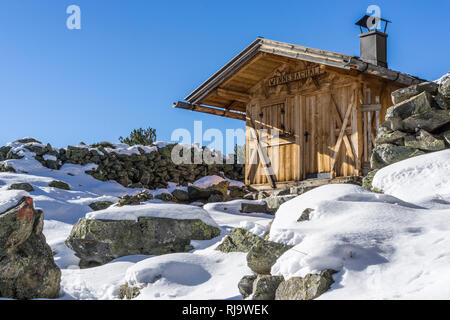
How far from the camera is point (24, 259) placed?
5.33 meters

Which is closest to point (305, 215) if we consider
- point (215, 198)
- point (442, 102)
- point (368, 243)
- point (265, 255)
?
point (265, 255)

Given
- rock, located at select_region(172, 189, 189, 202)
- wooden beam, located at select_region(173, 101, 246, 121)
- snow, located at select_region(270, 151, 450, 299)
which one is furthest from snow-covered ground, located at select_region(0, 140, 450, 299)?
wooden beam, located at select_region(173, 101, 246, 121)

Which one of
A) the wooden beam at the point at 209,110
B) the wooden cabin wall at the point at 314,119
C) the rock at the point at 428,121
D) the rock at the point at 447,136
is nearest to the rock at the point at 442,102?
the rock at the point at 428,121

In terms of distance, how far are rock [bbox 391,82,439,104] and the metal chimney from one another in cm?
405

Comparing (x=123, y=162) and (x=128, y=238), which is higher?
(x=123, y=162)

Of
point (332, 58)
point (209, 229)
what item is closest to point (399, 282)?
point (209, 229)

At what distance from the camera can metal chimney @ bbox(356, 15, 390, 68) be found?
12719 millimetres

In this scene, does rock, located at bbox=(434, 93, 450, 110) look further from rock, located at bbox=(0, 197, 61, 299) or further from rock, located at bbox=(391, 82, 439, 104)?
rock, located at bbox=(0, 197, 61, 299)

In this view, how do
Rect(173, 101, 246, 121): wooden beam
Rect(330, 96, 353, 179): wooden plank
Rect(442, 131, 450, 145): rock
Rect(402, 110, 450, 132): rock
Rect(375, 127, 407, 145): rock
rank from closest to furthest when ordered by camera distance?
Rect(442, 131, 450, 145): rock < Rect(402, 110, 450, 132): rock < Rect(375, 127, 407, 145): rock < Rect(330, 96, 353, 179): wooden plank < Rect(173, 101, 246, 121): wooden beam

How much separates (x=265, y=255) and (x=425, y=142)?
4.74 meters

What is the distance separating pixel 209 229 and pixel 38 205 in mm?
5013

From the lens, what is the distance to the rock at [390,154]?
8211 mm

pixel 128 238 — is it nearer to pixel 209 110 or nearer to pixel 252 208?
pixel 252 208

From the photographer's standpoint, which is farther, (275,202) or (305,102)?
(305,102)
